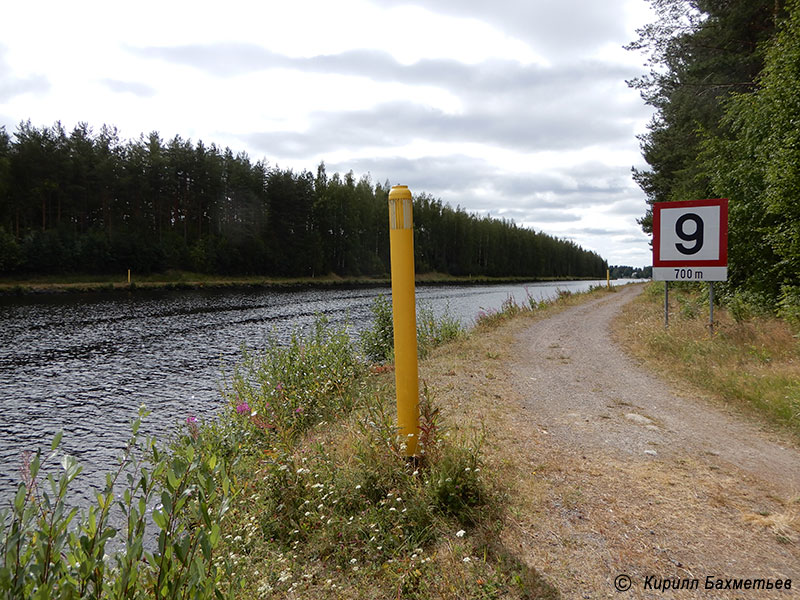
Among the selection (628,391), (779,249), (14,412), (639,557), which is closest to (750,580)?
(639,557)

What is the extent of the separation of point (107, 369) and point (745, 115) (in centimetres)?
1882

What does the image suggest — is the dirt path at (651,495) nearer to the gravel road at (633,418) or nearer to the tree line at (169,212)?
the gravel road at (633,418)

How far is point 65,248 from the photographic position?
4816cm

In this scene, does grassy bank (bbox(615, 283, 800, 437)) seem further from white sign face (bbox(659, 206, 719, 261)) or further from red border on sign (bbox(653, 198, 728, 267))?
white sign face (bbox(659, 206, 719, 261))

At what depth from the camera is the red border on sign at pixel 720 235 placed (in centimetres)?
986

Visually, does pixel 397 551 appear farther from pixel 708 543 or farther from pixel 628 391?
pixel 628 391

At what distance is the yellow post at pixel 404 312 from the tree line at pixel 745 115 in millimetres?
9048

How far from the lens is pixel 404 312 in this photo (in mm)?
3732

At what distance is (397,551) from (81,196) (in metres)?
64.1

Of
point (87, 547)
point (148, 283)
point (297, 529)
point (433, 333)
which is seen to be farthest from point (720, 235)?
point (148, 283)

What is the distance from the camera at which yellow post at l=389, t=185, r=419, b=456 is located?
3643mm

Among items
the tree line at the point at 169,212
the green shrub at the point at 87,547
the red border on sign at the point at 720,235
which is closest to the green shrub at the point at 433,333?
the red border on sign at the point at 720,235

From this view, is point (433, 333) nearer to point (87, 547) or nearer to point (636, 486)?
point (636, 486)

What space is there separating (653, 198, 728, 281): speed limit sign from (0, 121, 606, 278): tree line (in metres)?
52.9
